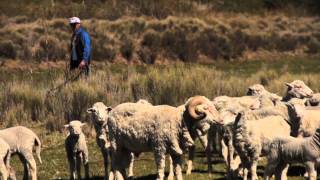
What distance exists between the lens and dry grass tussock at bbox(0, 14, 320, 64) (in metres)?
41.7

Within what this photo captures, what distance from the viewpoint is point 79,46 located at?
70.9 feet

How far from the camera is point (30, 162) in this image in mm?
14938

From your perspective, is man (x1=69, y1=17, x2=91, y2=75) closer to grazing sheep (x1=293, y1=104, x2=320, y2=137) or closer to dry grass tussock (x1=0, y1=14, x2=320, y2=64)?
grazing sheep (x1=293, y1=104, x2=320, y2=137)

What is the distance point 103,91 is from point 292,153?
12.0 metres

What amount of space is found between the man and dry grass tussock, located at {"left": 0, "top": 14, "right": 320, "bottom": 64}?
57.6 ft

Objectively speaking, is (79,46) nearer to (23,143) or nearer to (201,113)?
(23,143)

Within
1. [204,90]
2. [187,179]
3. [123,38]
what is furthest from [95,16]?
[187,179]

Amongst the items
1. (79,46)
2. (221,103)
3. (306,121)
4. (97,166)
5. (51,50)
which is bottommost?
(97,166)

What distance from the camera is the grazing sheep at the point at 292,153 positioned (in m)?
12.6

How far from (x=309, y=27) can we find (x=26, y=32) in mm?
20405

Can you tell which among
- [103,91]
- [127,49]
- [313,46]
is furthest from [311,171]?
[313,46]

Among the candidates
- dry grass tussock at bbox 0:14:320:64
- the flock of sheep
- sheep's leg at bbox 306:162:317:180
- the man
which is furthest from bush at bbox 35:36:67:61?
sheep's leg at bbox 306:162:317:180

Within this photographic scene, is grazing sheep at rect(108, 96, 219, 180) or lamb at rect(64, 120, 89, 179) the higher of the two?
grazing sheep at rect(108, 96, 219, 180)

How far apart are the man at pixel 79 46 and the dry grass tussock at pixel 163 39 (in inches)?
691
